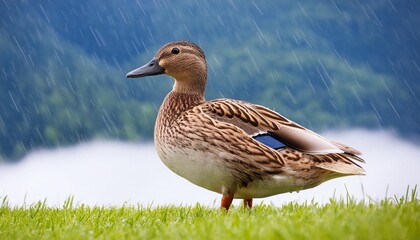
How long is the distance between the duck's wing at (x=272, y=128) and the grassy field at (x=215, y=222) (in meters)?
0.56

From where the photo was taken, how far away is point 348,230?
3.50 m

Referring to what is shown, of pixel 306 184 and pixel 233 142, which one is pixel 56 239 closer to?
pixel 233 142

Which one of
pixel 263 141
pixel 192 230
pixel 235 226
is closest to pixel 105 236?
pixel 192 230

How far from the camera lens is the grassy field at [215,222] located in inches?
141

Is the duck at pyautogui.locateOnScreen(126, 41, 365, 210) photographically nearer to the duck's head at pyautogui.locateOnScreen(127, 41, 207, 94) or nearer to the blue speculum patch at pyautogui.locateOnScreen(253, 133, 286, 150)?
the blue speculum patch at pyautogui.locateOnScreen(253, 133, 286, 150)

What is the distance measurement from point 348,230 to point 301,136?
7.55 feet

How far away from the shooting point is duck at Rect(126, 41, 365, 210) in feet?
18.0

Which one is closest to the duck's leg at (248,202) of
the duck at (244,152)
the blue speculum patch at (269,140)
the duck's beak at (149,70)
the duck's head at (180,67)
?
the duck at (244,152)

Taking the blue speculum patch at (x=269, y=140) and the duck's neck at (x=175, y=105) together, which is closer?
the blue speculum patch at (x=269, y=140)

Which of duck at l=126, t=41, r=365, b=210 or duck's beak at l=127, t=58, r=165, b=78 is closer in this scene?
duck at l=126, t=41, r=365, b=210

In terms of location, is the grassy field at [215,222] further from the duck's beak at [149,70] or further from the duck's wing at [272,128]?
the duck's beak at [149,70]

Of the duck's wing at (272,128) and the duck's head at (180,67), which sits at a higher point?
the duck's head at (180,67)

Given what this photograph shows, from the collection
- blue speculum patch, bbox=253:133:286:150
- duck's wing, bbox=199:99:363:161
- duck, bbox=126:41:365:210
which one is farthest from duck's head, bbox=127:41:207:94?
blue speculum patch, bbox=253:133:286:150

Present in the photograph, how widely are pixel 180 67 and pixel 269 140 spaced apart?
54.4 inches
